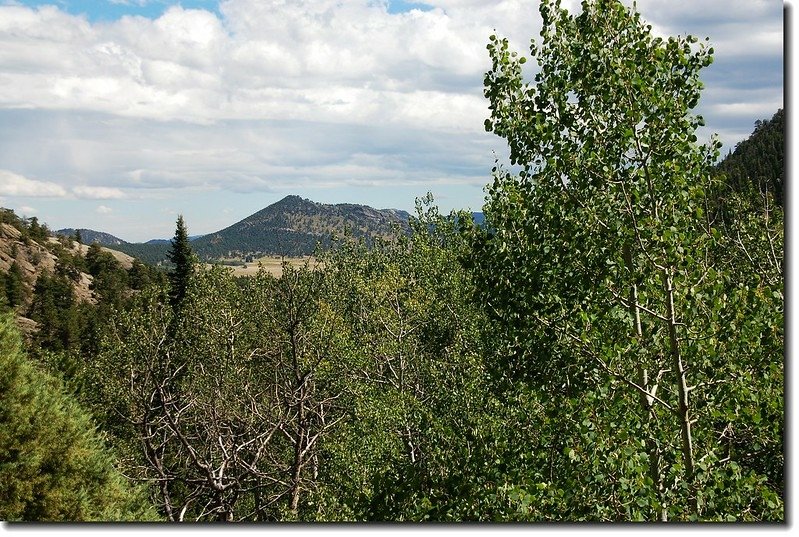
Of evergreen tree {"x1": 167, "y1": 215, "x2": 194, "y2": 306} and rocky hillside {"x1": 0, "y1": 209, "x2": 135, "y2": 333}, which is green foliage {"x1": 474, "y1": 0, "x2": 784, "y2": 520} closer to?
evergreen tree {"x1": 167, "y1": 215, "x2": 194, "y2": 306}

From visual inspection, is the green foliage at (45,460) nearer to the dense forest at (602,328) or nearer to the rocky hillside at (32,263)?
the dense forest at (602,328)

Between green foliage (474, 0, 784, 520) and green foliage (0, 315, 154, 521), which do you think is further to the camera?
green foliage (0, 315, 154, 521)

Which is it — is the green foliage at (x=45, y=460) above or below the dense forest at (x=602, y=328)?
below

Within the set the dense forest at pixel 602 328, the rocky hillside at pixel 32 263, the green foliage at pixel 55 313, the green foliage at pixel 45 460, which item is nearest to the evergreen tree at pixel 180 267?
the green foliage at pixel 55 313

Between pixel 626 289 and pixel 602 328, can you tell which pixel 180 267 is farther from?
pixel 626 289

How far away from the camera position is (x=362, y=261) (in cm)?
2998

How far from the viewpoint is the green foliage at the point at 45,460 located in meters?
8.27

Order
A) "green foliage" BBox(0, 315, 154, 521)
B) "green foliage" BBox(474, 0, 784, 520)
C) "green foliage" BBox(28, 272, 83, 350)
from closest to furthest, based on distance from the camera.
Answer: "green foliage" BBox(474, 0, 784, 520) → "green foliage" BBox(0, 315, 154, 521) → "green foliage" BBox(28, 272, 83, 350)

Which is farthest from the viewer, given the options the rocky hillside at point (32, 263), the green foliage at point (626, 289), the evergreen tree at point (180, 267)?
the rocky hillside at point (32, 263)

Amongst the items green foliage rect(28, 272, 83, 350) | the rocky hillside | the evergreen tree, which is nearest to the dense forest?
the evergreen tree

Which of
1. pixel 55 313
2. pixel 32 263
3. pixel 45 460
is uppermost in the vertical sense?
pixel 32 263

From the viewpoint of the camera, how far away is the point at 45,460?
9484mm

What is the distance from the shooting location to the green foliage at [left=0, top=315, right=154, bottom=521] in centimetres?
827

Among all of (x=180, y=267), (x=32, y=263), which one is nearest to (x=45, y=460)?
(x=180, y=267)
